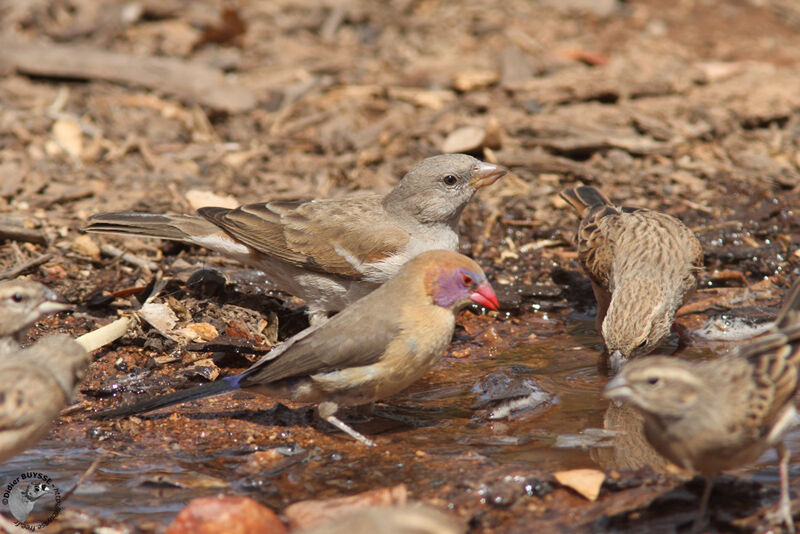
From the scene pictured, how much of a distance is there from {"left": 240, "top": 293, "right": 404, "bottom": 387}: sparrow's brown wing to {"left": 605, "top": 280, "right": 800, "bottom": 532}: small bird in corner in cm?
169

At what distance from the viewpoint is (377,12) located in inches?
533

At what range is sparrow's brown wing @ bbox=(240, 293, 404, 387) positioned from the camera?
19.5 ft

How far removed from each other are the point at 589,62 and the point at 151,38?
233 inches

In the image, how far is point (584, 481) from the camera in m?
5.15

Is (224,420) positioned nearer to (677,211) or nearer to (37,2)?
(677,211)

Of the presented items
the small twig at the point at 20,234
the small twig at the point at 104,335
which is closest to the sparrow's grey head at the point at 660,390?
the small twig at the point at 104,335

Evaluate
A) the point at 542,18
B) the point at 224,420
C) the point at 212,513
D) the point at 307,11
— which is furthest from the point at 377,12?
the point at 212,513

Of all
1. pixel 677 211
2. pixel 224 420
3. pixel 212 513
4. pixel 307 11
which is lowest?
pixel 224 420

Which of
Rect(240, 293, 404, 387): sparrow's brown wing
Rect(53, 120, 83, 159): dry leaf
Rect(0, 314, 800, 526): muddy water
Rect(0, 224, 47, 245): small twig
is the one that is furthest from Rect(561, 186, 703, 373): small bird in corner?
Rect(53, 120, 83, 159): dry leaf

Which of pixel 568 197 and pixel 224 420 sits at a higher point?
pixel 568 197

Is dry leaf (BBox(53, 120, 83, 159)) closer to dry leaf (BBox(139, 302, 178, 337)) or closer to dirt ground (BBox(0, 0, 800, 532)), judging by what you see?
dirt ground (BBox(0, 0, 800, 532))

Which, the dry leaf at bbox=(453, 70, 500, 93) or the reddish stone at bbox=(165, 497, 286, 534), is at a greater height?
the dry leaf at bbox=(453, 70, 500, 93)

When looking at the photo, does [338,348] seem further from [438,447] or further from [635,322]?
[635,322]

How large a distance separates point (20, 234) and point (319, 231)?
9.32ft
